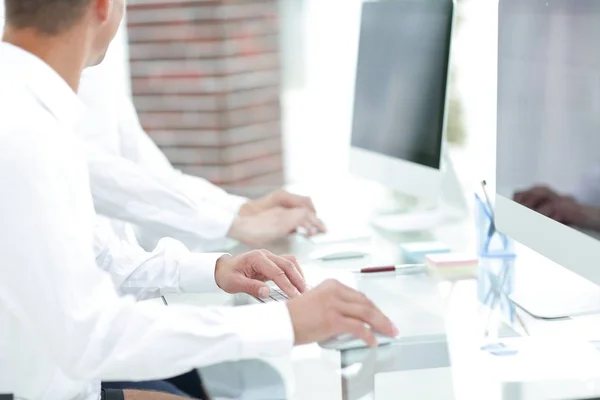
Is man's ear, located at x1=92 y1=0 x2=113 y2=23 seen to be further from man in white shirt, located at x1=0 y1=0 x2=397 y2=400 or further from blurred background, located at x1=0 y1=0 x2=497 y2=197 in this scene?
blurred background, located at x1=0 y1=0 x2=497 y2=197

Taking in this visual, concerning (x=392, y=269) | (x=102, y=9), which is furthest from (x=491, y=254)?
(x=102, y=9)

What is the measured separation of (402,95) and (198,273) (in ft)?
2.55

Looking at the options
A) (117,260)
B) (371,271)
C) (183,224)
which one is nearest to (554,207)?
(371,271)

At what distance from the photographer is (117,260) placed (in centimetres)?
168

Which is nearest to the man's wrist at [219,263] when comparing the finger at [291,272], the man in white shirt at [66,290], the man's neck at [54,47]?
the finger at [291,272]

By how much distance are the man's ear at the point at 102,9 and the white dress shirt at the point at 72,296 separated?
0.15 metres

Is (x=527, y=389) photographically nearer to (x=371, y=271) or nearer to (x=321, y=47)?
(x=371, y=271)

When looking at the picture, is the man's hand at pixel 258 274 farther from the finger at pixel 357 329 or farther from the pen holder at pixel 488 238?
the pen holder at pixel 488 238

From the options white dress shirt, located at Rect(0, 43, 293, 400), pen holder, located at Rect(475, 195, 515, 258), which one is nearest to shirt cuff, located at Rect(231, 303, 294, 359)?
white dress shirt, located at Rect(0, 43, 293, 400)

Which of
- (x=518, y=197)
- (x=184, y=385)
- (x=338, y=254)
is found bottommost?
(x=184, y=385)

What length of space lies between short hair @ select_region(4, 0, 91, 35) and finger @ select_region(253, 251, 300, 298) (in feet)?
1.65

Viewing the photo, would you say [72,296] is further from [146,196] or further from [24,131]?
[146,196]

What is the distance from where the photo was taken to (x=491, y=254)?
1985 mm

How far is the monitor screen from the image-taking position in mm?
2035
